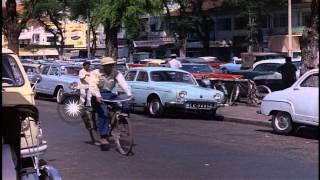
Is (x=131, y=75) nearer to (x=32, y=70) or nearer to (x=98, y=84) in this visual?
(x=32, y=70)

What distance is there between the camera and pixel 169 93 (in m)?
17.6

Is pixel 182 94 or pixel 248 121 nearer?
pixel 248 121

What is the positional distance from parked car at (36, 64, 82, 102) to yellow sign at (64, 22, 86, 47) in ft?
269

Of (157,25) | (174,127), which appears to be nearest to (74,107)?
(174,127)

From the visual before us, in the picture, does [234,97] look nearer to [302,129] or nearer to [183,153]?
[302,129]

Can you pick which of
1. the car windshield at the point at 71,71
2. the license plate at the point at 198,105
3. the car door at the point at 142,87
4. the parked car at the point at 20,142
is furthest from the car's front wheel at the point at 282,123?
the car windshield at the point at 71,71

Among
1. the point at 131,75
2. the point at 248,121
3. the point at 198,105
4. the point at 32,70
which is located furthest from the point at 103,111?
the point at 32,70

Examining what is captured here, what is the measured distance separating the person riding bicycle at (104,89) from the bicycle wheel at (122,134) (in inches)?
7.9

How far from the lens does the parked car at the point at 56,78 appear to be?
23.4 m

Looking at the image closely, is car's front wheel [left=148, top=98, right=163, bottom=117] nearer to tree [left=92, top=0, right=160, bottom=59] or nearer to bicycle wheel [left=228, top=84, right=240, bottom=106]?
bicycle wheel [left=228, top=84, right=240, bottom=106]

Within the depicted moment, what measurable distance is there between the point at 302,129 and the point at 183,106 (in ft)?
12.2

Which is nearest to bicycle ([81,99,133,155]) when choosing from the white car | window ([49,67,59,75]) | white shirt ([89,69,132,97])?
white shirt ([89,69,132,97])

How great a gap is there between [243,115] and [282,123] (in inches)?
149

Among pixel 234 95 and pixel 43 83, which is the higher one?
pixel 43 83
